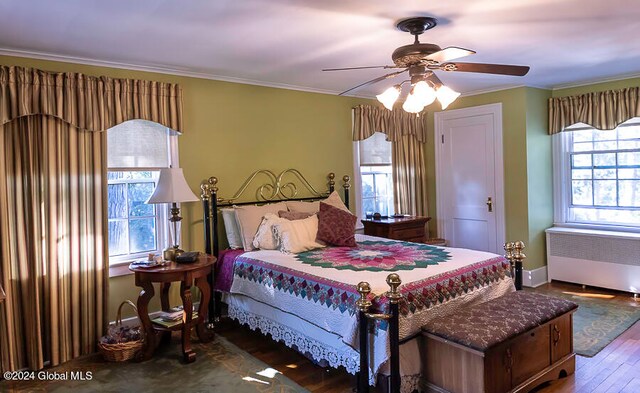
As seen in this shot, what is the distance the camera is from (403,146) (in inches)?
231

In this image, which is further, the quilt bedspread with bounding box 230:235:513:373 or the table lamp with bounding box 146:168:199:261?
the table lamp with bounding box 146:168:199:261

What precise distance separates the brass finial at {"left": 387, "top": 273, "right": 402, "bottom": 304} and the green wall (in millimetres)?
2359

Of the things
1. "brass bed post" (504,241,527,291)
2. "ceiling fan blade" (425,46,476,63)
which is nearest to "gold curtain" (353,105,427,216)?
"brass bed post" (504,241,527,291)

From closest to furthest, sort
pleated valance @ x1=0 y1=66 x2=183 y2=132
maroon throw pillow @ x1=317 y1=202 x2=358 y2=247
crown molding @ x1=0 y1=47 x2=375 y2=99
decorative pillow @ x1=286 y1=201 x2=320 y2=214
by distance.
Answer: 1. pleated valance @ x1=0 y1=66 x2=183 y2=132
2. crown molding @ x1=0 y1=47 x2=375 y2=99
3. maroon throw pillow @ x1=317 y1=202 x2=358 y2=247
4. decorative pillow @ x1=286 y1=201 x2=320 y2=214

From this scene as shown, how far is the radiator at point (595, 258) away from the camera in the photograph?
4.82 m

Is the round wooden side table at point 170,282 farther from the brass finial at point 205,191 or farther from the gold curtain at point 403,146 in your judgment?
the gold curtain at point 403,146

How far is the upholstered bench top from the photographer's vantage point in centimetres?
248

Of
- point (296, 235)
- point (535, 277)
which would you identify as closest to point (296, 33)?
point (296, 235)

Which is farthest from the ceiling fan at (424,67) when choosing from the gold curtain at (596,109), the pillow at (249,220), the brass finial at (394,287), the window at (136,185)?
the gold curtain at (596,109)

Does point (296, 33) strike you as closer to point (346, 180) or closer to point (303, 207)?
point (303, 207)

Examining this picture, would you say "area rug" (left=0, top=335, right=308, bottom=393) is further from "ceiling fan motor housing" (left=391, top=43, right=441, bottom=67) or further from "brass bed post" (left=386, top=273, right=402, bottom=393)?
"ceiling fan motor housing" (left=391, top=43, right=441, bottom=67)

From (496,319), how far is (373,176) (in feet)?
10.7

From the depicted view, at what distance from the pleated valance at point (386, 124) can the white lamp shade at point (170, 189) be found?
94.9 inches

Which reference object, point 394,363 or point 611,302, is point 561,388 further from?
point 611,302
